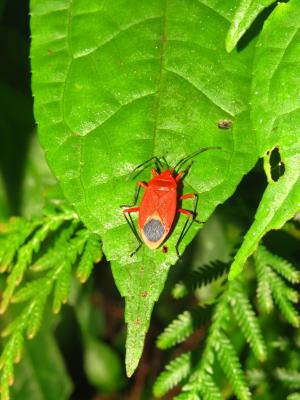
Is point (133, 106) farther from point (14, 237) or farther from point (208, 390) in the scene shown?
point (208, 390)

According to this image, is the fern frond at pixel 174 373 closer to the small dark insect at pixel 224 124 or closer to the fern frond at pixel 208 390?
the fern frond at pixel 208 390

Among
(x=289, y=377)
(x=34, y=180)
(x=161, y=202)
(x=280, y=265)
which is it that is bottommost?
(x=289, y=377)

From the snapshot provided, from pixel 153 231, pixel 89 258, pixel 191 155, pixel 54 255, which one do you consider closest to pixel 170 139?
pixel 191 155

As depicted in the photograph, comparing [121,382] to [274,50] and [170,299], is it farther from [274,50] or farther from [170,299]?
[274,50]

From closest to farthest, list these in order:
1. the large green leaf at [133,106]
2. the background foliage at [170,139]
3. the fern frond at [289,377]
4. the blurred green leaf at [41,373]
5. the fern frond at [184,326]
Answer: the background foliage at [170,139] → the large green leaf at [133,106] → the fern frond at [184,326] → the fern frond at [289,377] → the blurred green leaf at [41,373]

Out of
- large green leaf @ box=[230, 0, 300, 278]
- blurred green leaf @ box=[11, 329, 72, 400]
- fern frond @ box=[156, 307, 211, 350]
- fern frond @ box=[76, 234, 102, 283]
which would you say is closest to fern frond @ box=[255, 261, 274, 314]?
fern frond @ box=[156, 307, 211, 350]

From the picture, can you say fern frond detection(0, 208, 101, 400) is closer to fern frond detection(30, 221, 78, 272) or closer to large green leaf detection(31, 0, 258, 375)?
fern frond detection(30, 221, 78, 272)

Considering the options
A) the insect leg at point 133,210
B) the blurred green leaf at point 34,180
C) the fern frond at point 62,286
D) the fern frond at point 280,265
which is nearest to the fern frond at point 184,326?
the fern frond at point 280,265
